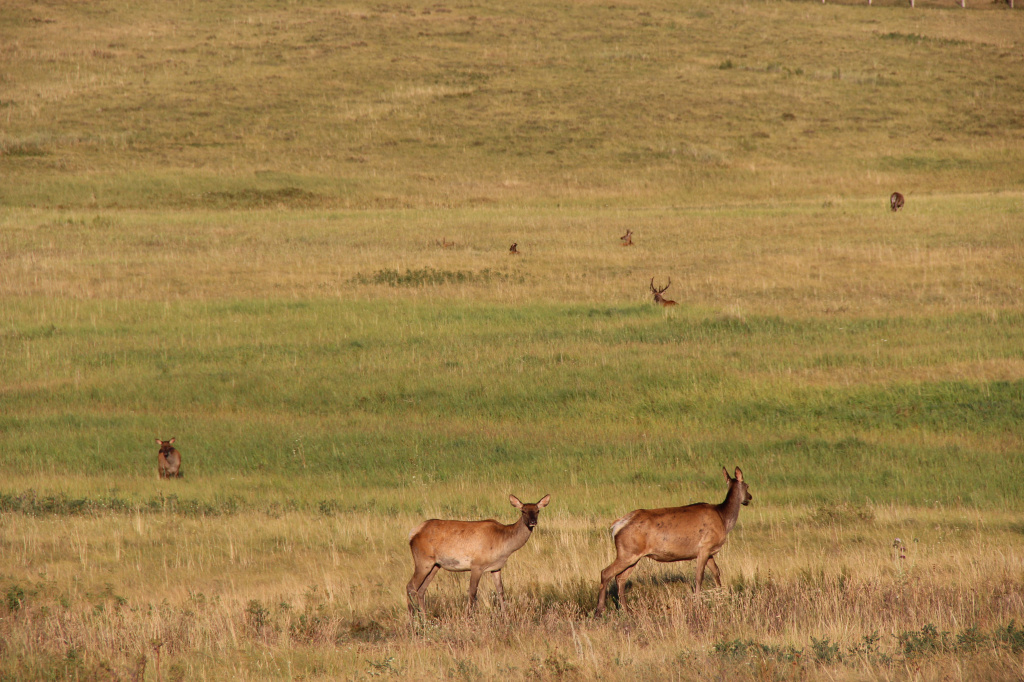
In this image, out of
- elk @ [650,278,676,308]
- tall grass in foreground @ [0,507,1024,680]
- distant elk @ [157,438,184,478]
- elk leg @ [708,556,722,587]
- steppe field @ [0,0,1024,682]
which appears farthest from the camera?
elk @ [650,278,676,308]

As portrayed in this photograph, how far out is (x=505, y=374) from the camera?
19.5m

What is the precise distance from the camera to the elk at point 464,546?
8164mm

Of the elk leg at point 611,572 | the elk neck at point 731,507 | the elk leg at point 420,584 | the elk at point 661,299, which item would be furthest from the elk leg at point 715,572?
the elk at point 661,299

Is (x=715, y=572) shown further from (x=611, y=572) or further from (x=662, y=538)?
(x=611, y=572)

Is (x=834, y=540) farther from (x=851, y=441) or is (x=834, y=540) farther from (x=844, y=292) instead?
(x=844, y=292)

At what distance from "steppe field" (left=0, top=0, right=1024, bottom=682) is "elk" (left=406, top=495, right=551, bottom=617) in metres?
0.37

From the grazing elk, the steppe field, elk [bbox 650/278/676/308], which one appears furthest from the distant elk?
the grazing elk

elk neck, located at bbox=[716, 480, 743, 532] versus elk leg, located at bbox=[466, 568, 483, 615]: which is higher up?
elk neck, located at bbox=[716, 480, 743, 532]

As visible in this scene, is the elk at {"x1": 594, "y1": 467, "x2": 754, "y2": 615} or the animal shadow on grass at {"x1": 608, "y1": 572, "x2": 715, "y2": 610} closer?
the elk at {"x1": 594, "y1": 467, "x2": 754, "y2": 615}

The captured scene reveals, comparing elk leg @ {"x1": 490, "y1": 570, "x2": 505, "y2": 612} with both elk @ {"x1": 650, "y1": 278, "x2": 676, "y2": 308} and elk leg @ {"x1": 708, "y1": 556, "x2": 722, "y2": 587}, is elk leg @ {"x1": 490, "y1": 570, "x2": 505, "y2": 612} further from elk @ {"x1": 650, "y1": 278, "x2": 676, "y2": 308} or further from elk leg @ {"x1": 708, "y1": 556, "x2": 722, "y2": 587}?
elk @ {"x1": 650, "y1": 278, "x2": 676, "y2": 308}

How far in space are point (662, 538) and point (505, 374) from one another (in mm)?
11404

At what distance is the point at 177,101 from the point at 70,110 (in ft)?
19.3

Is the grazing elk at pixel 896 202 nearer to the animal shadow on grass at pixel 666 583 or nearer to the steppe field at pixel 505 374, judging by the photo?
the steppe field at pixel 505 374

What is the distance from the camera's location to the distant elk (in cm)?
1437
